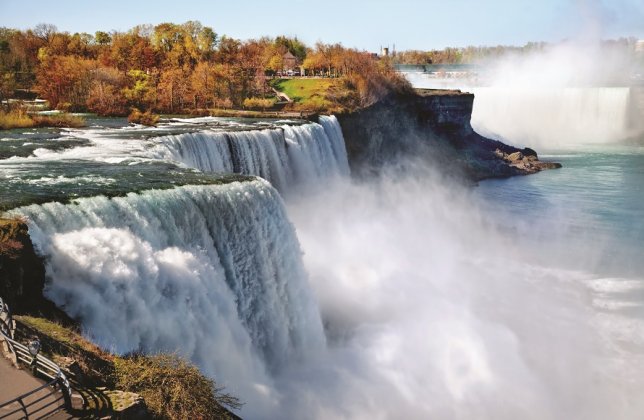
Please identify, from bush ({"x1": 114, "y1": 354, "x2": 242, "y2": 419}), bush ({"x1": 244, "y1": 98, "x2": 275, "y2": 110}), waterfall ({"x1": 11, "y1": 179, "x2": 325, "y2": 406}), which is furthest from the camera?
bush ({"x1": 244, "y1": 98, "x2": 275, "y2": 110})

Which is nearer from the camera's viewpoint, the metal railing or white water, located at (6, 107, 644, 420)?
the metal railing

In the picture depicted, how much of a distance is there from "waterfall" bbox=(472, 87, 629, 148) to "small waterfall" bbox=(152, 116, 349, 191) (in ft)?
114

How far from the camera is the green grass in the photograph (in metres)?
44.6

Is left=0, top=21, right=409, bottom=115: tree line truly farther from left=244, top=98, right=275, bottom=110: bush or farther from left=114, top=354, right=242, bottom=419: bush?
left=114, top=354, right=242, bottom=419: bush

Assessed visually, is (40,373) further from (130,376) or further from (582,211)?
(582,211)

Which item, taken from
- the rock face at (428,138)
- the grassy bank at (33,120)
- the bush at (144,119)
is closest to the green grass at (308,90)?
the rock face at (428,138)

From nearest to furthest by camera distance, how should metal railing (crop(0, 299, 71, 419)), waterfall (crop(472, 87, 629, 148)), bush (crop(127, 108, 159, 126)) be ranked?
metal railing (crop(0, 299, 71, 419)) → bush (crop(127, 108, 159, 126)) → waterfall (crop(472, 87, 629, 148))

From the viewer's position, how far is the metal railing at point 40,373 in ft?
20.6

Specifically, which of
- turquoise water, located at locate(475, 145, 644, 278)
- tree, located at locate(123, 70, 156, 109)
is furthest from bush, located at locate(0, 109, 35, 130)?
turquoise water, located at locate(475, 145, 644, 278)

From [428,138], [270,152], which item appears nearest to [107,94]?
[270,152]

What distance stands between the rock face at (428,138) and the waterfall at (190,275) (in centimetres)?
2346

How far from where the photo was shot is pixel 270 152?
A: 26.3m

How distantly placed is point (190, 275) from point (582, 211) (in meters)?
27.8

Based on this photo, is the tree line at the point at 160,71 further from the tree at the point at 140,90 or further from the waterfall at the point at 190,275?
the waterfall at the point at 190,275
